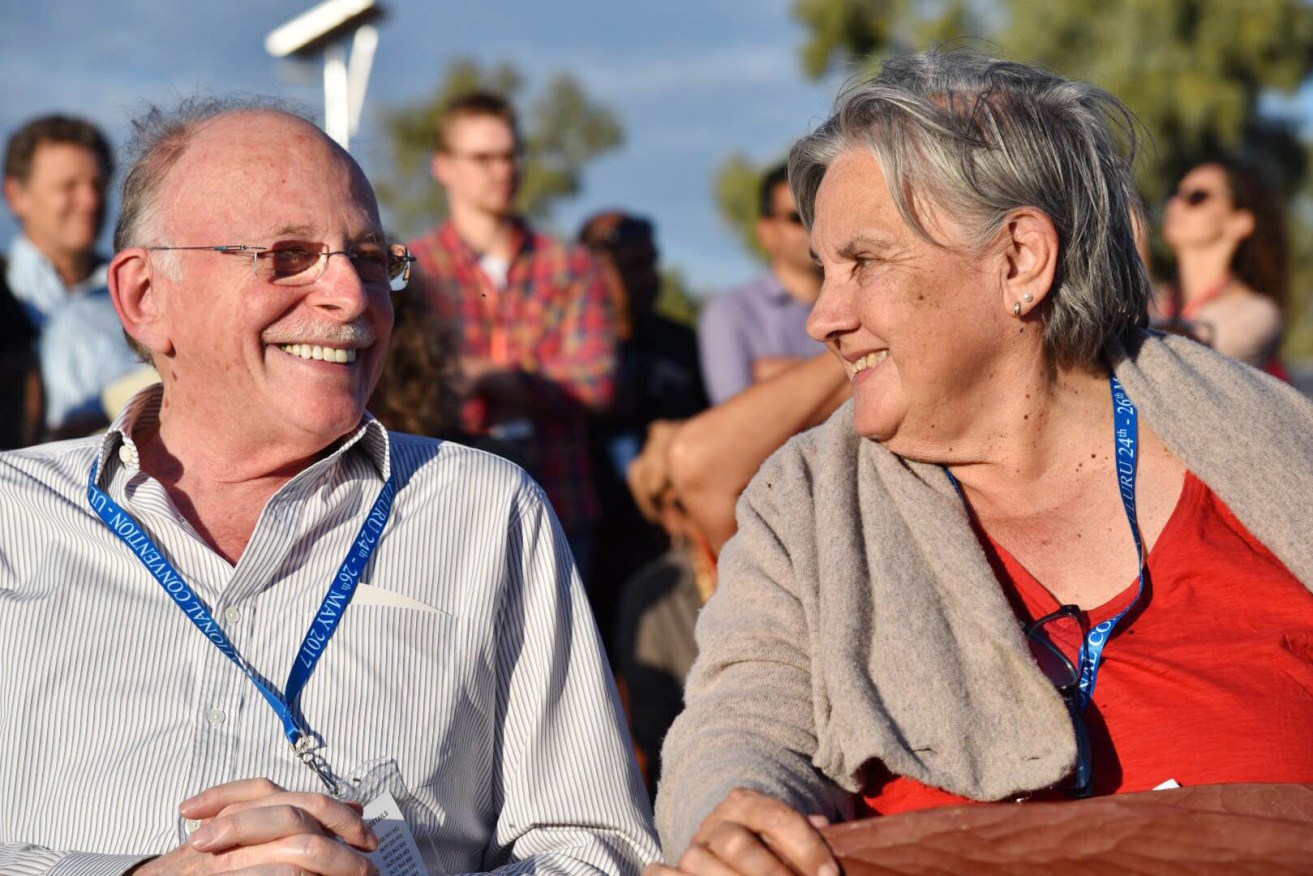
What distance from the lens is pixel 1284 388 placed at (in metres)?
3.07

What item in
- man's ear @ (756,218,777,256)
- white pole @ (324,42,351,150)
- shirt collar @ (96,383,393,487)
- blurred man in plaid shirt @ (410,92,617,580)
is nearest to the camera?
shirt collar @ (96,383,393,487)

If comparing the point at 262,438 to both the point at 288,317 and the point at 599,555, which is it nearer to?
the point at 288,317

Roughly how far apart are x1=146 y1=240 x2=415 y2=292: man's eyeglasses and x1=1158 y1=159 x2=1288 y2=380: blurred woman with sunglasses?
12.1ft

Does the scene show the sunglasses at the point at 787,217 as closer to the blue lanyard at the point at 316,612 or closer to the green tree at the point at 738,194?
the blue lanyard at the point at 316,612

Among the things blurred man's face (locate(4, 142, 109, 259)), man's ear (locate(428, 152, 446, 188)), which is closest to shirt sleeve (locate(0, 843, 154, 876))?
man's ear (locate(428, 152, 446, 188))

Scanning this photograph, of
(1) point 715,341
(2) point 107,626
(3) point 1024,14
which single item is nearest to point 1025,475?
(2) point 107,626

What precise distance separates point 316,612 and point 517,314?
342cm

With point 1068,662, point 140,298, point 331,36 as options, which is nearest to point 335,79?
point 331,36

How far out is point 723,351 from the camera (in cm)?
673

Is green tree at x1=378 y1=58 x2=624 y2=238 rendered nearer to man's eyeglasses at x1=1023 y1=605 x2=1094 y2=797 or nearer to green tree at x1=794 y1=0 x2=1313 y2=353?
green tree at x1=794 y1=0 x2=1313 y2=353

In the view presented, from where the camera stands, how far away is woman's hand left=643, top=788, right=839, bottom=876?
2.36 metres

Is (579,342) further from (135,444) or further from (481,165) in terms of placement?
(135,444)

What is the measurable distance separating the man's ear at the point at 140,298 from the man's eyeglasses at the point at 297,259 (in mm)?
54

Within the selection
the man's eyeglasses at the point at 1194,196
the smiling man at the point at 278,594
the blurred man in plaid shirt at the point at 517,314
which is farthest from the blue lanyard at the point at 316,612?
the man's eyeglasses at the point at 1194,196
